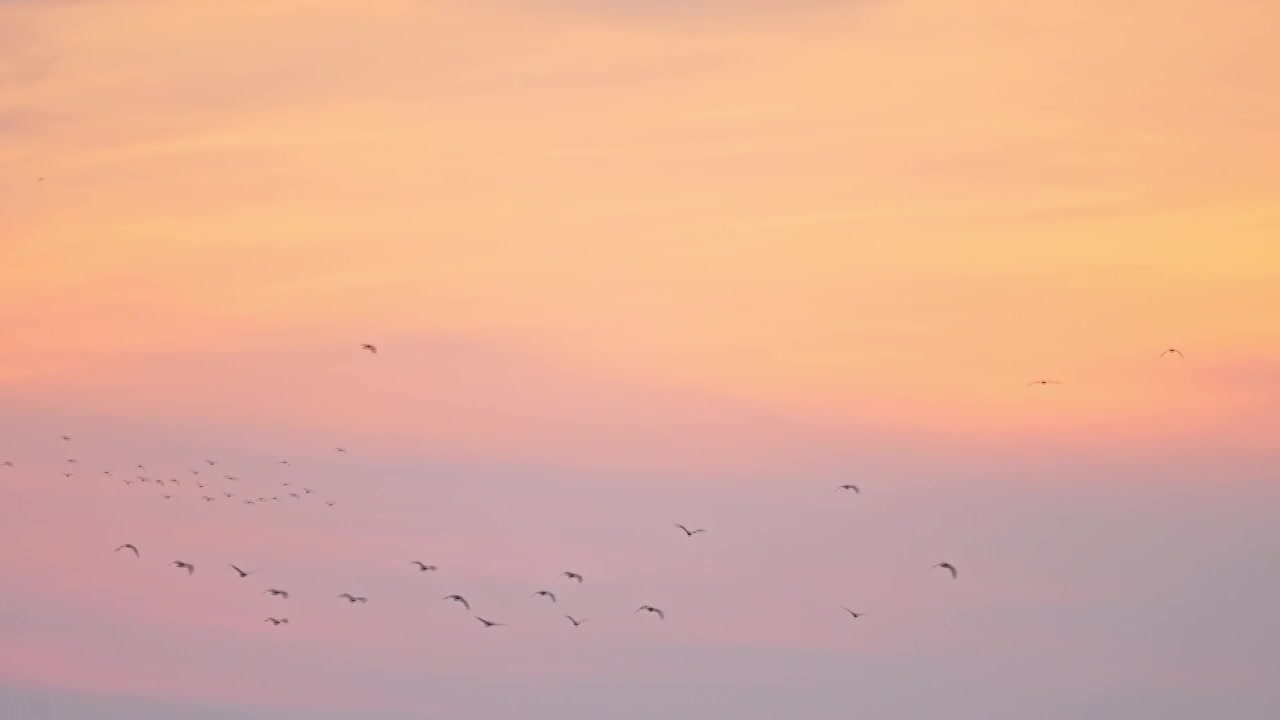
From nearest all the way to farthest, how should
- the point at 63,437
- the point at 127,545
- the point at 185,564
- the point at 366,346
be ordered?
the point at 366,346
the point at 63,437
the point at 185,564
the point at 127,545

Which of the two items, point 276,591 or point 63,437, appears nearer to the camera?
point 63,437

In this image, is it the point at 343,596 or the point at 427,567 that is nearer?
the point at 427,567

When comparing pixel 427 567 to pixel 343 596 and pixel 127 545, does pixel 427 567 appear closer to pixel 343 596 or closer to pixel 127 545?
pixel 343 596

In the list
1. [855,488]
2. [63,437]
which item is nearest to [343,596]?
Answer: [63,437]

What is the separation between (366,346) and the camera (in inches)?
3406

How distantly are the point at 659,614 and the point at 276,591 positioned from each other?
58568mm

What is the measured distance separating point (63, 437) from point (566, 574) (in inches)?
2637

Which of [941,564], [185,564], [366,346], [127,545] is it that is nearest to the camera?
[941,564]

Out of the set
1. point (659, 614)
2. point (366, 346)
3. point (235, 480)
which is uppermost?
point (366, 346)

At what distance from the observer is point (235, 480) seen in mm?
91562

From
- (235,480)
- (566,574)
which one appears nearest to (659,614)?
(566,574)

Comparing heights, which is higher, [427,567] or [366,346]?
[366,346]

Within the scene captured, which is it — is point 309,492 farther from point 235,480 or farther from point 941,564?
point 941,564

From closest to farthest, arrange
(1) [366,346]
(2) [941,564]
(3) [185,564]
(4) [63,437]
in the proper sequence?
(2) [941,564] < (1) [366,346] < (4) [63,437] < (3) [185,564]
